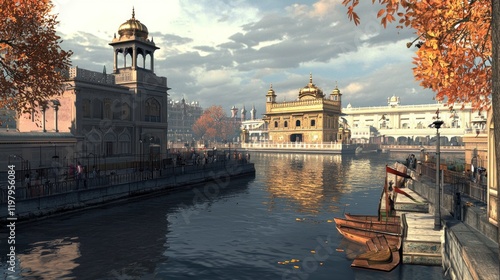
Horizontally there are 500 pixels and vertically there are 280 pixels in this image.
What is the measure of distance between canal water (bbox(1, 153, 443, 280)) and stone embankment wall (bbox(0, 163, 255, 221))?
66 cm

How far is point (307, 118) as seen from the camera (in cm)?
10344

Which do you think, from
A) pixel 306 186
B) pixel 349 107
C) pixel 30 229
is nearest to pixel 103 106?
pixel 30 229

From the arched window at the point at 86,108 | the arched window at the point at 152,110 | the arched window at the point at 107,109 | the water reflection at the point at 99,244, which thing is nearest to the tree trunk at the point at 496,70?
the water reflection at the point at 99,244

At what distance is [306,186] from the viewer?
36250 mm

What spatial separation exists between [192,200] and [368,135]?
381ft

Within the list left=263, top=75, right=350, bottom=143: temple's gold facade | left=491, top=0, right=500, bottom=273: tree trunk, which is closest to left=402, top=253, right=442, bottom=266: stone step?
left=491, top=0, right=500, bottom=273: tree trunk

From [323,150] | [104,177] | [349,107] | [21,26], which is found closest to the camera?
[21,26]

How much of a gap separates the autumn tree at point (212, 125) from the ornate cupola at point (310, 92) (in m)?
47.9

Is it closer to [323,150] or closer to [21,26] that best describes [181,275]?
[21,26]

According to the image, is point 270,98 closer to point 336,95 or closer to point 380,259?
point 336,95

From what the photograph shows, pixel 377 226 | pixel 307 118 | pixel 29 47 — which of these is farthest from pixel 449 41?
pixel 307 118

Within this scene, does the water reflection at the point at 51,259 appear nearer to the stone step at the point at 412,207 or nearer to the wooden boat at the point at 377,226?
the wooden boat at the point at 377,226

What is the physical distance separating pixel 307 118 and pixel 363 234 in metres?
87.4

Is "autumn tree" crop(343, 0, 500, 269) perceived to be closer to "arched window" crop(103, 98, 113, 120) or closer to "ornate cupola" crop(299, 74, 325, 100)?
"arched window" crop(103, 98, 113, 120)
